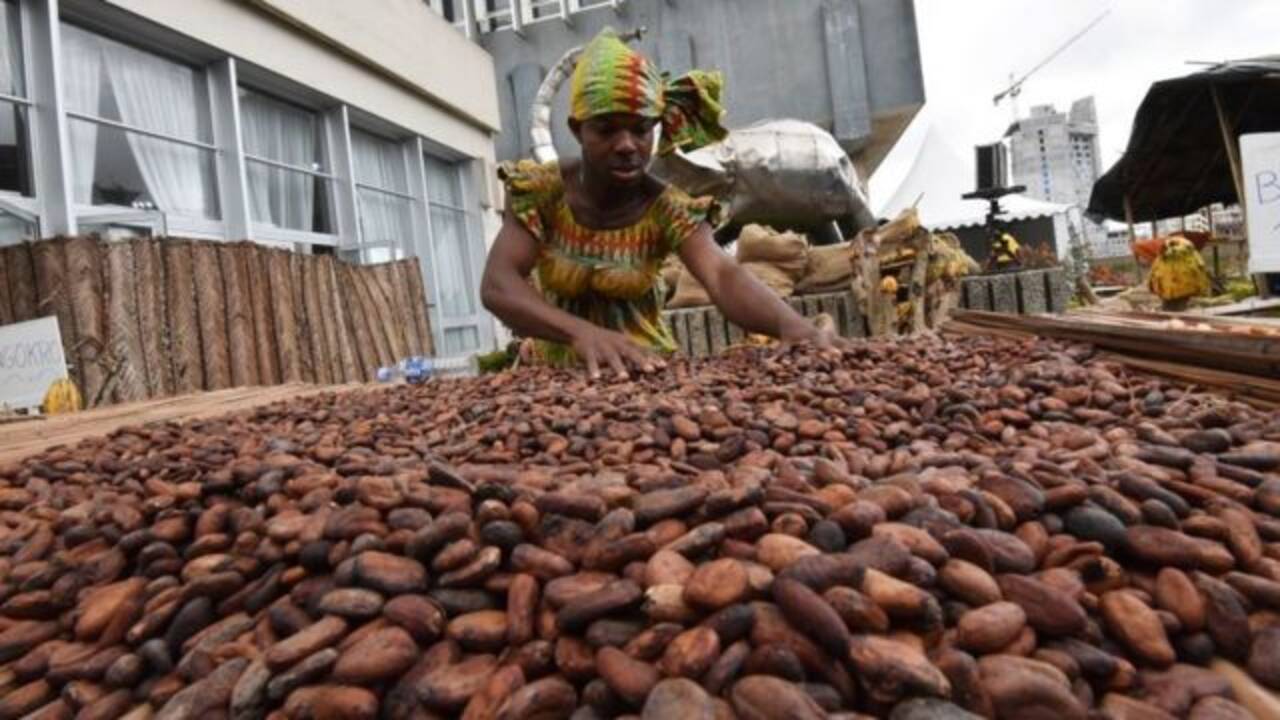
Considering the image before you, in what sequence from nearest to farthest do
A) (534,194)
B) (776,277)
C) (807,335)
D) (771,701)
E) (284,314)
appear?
1. (771,701)
2. (807,335)
3. (534,194)
4. (284,314)
5. (776,277)

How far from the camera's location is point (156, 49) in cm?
472

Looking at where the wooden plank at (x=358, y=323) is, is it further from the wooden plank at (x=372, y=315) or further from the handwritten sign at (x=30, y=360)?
the handwritten sign at (x=30, y=360)

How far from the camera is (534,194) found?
209cm

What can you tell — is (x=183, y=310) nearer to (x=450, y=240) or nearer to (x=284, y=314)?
(x=284, y=314)

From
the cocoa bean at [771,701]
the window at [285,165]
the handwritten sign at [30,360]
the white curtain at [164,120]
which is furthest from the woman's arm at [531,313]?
the window at [285,165]

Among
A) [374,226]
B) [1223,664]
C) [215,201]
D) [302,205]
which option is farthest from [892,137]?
[1223,664]

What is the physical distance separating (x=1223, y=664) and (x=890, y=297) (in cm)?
353

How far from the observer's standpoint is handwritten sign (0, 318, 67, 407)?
97.7 inches

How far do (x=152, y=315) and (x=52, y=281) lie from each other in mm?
337

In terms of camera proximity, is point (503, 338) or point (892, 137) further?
point (892, 137)

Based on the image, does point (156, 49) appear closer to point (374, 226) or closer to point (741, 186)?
point (374, 226)

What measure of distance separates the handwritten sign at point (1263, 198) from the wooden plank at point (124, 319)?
4.06 metres

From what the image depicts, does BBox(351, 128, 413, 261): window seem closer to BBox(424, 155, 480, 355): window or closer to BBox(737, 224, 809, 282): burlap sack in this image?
BBox(424, 155, 480, 355): window

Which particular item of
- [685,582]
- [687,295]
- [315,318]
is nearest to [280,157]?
[315,318]
